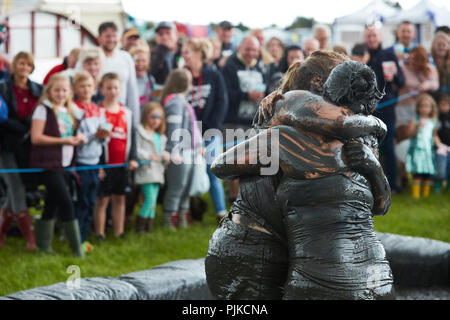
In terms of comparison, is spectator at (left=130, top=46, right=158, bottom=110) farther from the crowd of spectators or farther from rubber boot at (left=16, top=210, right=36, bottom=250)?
rubber boot at (left=16, top=210, right=36, bottom=250)

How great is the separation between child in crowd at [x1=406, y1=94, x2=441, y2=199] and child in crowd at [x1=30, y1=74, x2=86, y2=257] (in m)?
4.76

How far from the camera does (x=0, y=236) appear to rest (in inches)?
248

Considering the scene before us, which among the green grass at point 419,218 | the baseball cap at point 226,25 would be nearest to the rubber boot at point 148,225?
the green grass at point 419,218

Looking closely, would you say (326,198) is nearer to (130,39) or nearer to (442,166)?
(130,39)

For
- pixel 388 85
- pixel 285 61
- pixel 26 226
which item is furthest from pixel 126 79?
pixel 388 85

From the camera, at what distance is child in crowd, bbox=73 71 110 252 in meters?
6.12

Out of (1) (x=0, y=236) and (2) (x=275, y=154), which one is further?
(1) (x=0, y=236)

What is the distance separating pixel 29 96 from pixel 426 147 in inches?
203

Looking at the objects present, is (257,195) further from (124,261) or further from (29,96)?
(29,96)

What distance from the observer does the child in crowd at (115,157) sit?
6.43m

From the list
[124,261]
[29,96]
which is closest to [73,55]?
[29,96]

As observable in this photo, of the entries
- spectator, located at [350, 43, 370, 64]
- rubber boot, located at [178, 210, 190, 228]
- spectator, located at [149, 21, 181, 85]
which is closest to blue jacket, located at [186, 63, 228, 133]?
spectator, located at [149, 21, 181, 85]

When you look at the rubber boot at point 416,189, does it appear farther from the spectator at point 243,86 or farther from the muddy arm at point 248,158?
the muddy arm at point 248,158

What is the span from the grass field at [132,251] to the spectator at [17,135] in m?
0.28
